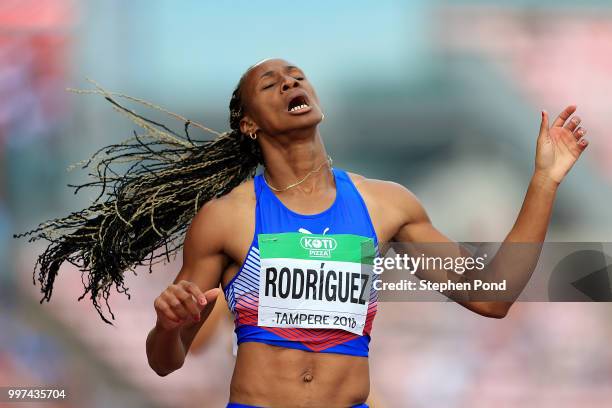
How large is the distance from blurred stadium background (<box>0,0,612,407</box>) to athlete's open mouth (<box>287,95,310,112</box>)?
2.89 metres

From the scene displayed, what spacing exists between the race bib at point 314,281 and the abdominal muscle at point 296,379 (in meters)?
0.10

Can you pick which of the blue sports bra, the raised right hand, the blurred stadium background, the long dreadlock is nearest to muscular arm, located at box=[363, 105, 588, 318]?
the blue sports bra

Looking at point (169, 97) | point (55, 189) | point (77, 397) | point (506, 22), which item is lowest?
point (77, 397)

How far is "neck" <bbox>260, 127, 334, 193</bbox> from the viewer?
4.02m

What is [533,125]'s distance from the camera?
829cm

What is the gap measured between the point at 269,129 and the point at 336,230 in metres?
0.50

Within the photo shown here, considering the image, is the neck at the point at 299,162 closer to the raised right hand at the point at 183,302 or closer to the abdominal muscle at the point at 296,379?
the abdominal muscle at the point at 296,379

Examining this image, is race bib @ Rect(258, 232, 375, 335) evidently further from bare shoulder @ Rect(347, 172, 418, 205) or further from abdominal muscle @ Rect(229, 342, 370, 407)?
bare shoulder @ Rect(347, 172, 418, 205)

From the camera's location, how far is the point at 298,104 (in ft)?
13.2

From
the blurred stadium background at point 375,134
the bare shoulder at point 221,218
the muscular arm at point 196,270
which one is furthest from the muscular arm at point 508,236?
the blurred stadium background at point 375,134

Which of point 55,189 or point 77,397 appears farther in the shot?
point 55,189

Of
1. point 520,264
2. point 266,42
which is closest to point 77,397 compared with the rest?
point 266,42

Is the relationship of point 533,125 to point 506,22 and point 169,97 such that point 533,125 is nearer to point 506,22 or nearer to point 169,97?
point 506,22

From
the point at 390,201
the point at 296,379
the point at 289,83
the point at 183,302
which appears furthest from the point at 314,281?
the point at 289,83
